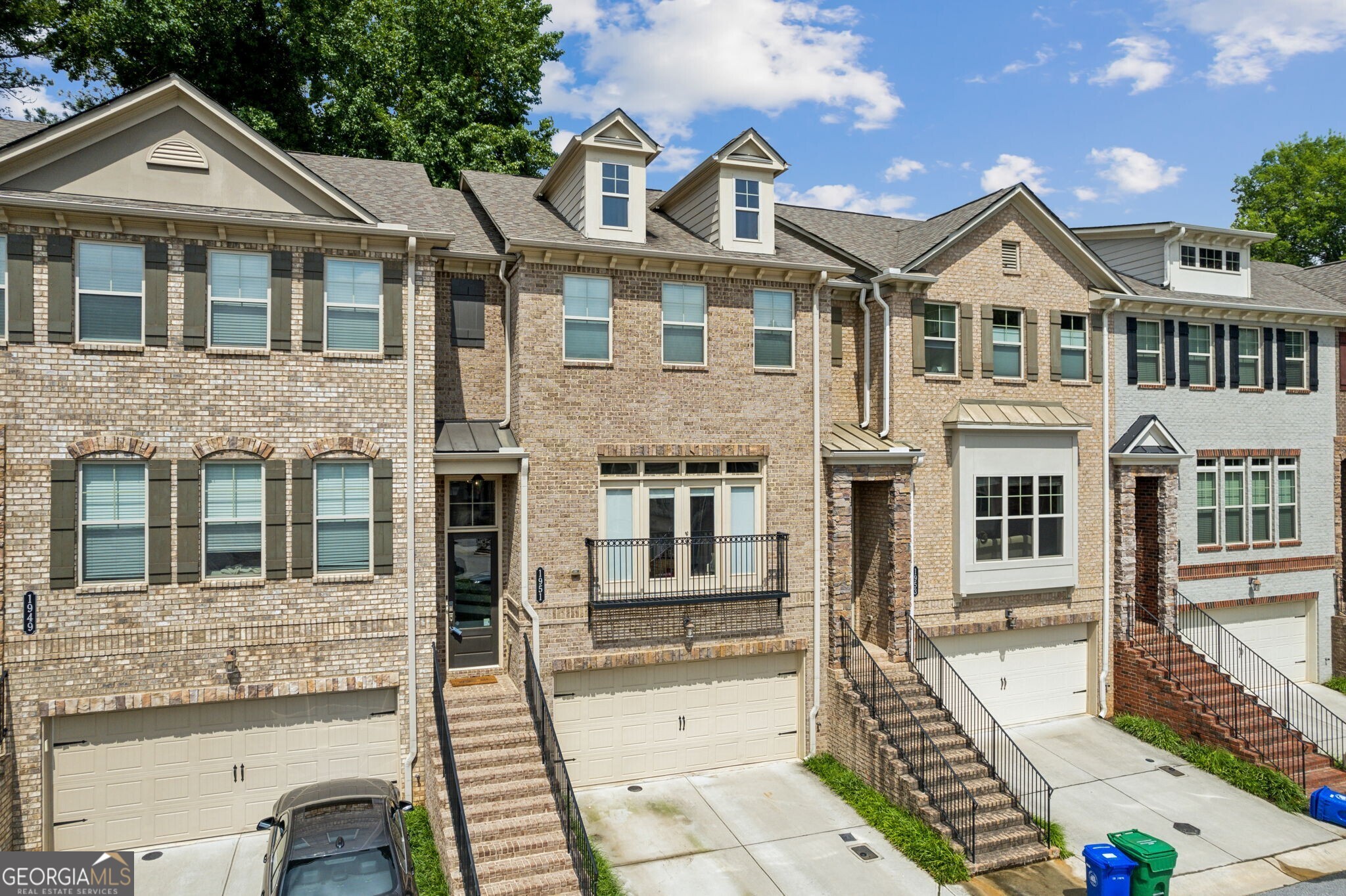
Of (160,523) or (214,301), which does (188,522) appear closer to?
(160,523)

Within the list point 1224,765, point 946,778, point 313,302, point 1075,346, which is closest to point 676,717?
point 946,778

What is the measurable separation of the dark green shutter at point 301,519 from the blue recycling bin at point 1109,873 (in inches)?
442

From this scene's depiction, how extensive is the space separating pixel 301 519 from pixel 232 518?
0.92 m

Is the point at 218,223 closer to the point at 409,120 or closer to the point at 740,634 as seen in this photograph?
the point at 740,634

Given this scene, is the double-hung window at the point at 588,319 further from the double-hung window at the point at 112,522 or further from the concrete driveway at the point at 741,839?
the concrete driveway at the point at 741,839

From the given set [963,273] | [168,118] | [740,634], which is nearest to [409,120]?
[168,118]

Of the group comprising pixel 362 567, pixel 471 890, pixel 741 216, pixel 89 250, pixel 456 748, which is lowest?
pixel 471 890

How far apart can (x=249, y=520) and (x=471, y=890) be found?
19.6 feet

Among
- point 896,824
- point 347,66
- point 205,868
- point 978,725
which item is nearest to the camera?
point 205,868

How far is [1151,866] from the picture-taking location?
10.7 m

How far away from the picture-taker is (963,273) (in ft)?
55.4

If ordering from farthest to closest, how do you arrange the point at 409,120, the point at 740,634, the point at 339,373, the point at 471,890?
the point at 409,120 < the point at 740,634 < the point at 339,373 < the point at 471,890

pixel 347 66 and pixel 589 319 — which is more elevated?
pixel 347 66

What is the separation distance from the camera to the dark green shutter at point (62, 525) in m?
11.2
